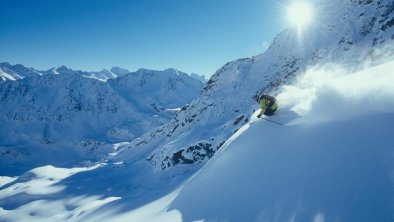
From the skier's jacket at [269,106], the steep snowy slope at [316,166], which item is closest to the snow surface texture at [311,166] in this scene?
the steep snowy slope at [316,166]

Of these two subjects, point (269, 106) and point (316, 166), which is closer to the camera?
point (316, 166)

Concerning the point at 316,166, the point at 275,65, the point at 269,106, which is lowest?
the point at 316,166

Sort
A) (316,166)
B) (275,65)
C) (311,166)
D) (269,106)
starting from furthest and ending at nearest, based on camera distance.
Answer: (275,65) < (269,106) < (311,166) < (316,166)

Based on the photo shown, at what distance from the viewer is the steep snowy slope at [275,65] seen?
6444 centimetres

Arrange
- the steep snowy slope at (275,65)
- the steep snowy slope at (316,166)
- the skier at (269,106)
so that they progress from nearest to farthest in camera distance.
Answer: the steep snowy slope at (316,166)
the skier at (269,106)
the steep snowy slope at (275,65)

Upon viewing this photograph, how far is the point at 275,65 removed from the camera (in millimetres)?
90125

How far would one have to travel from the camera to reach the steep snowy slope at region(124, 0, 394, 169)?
6444 centimetres

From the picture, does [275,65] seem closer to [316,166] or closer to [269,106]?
[269,106]

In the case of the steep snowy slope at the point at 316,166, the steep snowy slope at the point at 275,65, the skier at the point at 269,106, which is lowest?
the steep snowy slope at the point at 316,166

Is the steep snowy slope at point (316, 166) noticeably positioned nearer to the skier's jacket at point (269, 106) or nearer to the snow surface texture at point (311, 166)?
the snow surface texture at point (311, 166)

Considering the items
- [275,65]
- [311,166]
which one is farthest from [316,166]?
[275,65]

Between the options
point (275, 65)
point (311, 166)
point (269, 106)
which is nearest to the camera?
point (311, 166)

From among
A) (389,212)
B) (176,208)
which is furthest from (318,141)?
(176,208)

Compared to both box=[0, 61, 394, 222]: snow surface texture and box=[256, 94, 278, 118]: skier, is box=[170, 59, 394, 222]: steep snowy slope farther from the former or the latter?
box=[256, 94, 278, 118]: skier
